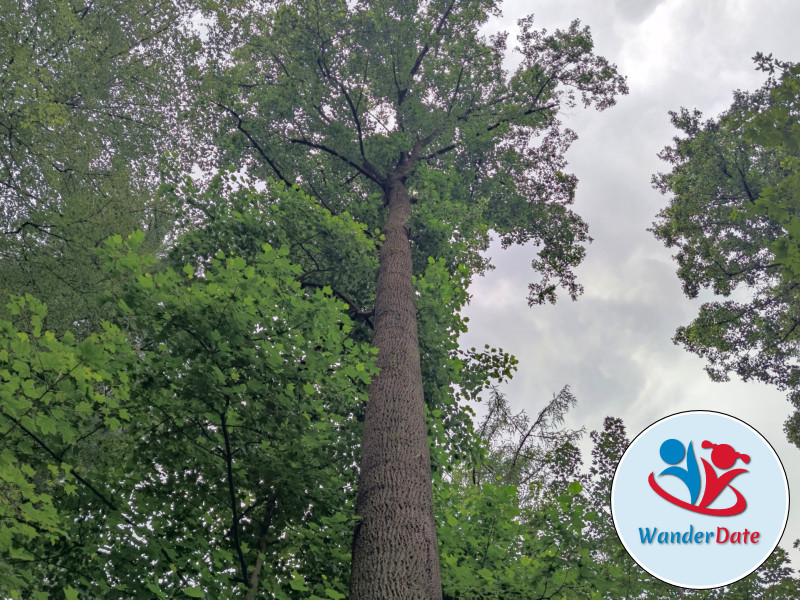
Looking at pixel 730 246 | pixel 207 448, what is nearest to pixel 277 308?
pixel 207 448

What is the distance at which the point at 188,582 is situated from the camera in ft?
14.1

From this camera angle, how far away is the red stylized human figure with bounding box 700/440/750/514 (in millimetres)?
6465

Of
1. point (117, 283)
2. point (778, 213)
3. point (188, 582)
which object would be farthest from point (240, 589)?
point (117, 283)

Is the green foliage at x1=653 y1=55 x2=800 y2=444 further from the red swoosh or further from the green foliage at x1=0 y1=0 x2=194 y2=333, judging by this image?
the green foliage at x1=0 y1=0 x2=194 y2=333

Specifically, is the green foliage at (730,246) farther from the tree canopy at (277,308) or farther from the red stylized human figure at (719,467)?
the red stylized human figure at (719,467)

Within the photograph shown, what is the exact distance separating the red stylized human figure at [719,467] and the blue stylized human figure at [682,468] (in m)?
0.11

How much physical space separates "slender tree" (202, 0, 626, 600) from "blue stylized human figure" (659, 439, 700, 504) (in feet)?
13.6

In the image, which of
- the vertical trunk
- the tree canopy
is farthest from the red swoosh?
the vertical trunk

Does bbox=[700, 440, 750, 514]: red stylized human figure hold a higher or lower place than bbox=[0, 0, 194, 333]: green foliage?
lower

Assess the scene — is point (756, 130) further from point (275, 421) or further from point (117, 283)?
point (117, 283)

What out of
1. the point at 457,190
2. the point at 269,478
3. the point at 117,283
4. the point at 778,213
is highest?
the point at 457,190

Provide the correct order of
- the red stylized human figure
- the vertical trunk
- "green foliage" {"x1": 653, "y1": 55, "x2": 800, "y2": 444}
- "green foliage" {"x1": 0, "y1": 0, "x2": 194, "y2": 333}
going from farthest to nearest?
1. "green foliage" {"x1": 653, "y1": 55, "x2": 800, "y2": 444}
2. "green foliage" {"x1": 0, "y1": 0, "x2": 194, "y2": 333}
3. the red stylized human figure
4. the vertical trunk

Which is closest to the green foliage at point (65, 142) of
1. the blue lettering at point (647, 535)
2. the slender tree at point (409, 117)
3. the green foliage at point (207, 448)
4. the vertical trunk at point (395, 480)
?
the slender tree at point (409, 117)

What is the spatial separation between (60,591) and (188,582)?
3.13 feet
